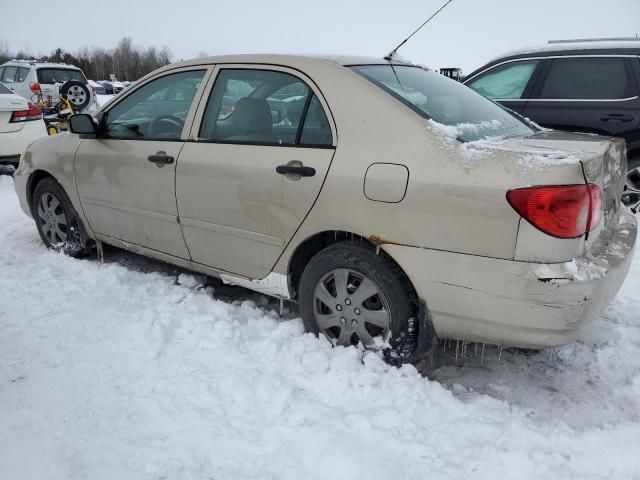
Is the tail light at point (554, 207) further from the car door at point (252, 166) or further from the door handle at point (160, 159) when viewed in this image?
the door handle at point (160, 159)

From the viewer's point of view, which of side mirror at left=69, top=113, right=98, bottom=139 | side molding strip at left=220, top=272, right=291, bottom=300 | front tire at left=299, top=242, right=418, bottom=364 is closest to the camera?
front tire at left=299, top=242, right=418, bottom=364

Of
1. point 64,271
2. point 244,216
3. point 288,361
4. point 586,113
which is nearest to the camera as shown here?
point 288,361

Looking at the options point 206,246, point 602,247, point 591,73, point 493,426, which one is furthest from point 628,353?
point 591,73

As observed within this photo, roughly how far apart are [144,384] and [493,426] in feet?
5.50

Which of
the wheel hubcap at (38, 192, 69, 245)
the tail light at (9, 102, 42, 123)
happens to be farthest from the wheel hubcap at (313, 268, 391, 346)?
the tail light at (9, 102, 42, 123)

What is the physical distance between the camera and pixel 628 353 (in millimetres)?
2840

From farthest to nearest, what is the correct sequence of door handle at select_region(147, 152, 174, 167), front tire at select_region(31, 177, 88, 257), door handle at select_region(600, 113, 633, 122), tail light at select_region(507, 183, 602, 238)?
door handle at select_region(600, 113, 633, 122)
front tire at select_region(31, 177, 88, 257)
door handle at select_region(147, 152, 174, 167)
tail light at select_region(507, 183, 602, 238)

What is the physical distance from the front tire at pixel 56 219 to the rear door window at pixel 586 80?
475cm

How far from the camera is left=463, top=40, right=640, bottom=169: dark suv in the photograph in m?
5.04

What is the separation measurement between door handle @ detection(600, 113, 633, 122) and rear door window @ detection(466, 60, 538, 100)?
87 centimetres

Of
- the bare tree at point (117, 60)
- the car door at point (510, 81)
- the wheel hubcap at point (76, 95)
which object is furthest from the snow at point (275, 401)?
the bare tree at point (117, 60)

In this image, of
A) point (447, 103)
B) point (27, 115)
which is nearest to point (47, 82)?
point (27, 115)

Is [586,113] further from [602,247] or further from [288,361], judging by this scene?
[288,361]

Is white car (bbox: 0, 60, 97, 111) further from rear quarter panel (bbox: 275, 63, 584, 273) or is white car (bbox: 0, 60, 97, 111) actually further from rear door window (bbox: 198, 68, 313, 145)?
rear quarter panel (bbox: 275, 63, 584, 273)
